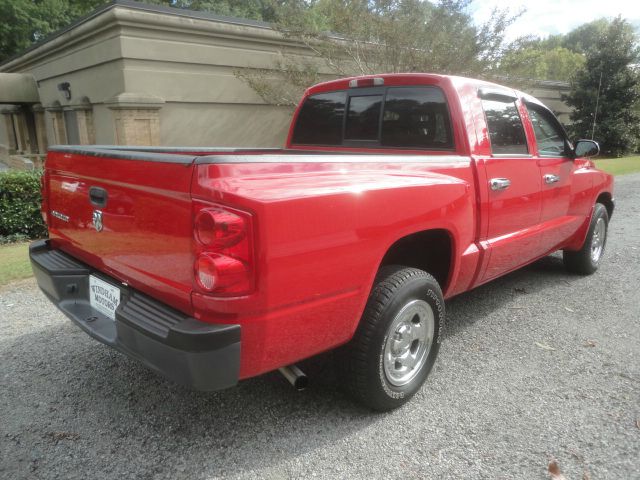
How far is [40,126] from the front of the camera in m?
15.9

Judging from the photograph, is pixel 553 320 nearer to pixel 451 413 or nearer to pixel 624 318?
pixel 624 318

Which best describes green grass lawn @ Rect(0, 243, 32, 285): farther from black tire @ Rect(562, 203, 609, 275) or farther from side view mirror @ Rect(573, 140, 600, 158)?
black tire @ Rect(562, 203, 609, 275)

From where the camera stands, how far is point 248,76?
1153 centimetres

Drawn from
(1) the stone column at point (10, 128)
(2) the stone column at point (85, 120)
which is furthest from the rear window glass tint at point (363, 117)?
(1) the stone column at point (10, 128)

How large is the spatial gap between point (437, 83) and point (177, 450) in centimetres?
277

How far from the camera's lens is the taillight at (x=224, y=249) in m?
1.88

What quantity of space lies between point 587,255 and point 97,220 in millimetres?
4688

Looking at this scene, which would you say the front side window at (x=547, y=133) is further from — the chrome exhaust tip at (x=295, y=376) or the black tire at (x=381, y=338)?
the chrome exhaust tip at (x=295, y=376)

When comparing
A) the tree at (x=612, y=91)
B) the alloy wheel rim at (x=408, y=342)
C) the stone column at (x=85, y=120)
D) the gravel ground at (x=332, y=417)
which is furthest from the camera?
the tree at (x=612, y=91)

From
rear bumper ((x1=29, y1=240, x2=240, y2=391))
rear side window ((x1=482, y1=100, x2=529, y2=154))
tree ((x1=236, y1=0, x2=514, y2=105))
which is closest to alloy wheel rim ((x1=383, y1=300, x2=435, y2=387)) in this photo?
rear bumper ((x1=29, y1=240, x2=240, y2=391))

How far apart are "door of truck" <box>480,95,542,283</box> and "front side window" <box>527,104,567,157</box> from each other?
0.32m

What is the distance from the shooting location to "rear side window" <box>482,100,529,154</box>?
3475 millimetres

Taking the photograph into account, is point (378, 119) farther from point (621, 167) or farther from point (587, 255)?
point (621, 167)

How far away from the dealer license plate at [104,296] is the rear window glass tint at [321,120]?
226 cm
